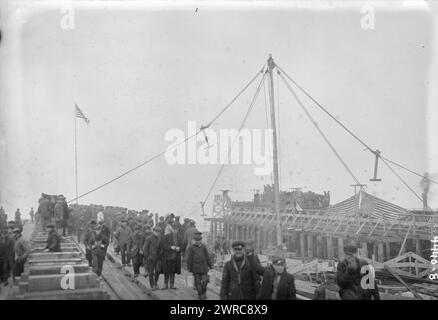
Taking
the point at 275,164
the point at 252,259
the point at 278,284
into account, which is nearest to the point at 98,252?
the point at 275,164

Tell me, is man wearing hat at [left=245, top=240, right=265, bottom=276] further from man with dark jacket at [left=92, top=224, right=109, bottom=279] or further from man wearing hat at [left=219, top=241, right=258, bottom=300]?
man with dark jacket at [left=92, top=224, right=109, bottom=279]

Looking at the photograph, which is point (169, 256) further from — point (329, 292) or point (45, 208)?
point (45, 208)

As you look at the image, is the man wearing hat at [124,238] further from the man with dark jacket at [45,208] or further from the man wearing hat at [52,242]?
the man with dark jacket at [45,208]

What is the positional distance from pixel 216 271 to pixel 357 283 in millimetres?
5480

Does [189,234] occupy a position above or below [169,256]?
above

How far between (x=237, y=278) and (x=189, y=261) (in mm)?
2015

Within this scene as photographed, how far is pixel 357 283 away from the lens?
6.65 m

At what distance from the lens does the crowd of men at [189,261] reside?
21.6 ft

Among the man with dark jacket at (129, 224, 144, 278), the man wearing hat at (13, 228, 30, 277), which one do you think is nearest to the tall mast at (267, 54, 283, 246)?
the man with dark jacket at (129, 224, 144, 278)

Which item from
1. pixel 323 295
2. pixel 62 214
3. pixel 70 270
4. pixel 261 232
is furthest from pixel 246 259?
pixel 261 232

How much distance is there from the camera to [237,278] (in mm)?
6688

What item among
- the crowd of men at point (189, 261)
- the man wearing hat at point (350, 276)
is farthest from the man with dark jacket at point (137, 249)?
the man wearing hat at point (350, 276)
